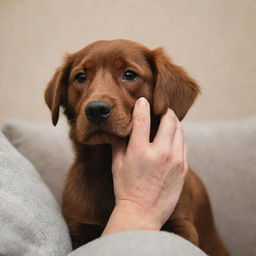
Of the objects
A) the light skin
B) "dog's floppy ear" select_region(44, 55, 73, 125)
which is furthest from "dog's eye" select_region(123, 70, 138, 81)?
"dog's floppy ear" select_region(44, 55, 73, 125)

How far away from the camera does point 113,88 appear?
113cm

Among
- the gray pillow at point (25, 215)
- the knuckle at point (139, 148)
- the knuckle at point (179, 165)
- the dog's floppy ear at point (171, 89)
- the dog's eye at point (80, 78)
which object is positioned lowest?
the gray pillow at point (25, 215)

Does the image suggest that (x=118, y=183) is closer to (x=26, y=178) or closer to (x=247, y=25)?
(x=26, y=178)

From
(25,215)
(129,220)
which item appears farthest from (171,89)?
(25,215)

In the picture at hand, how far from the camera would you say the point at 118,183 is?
970 millimetres

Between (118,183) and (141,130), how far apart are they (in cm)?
17

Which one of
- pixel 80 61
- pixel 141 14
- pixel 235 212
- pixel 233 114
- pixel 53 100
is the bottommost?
pixel 235 212

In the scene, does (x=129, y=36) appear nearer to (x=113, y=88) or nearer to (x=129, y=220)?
(x=113, y=88)

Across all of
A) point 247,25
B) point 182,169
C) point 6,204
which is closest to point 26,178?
point 6,204

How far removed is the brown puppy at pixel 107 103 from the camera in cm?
107

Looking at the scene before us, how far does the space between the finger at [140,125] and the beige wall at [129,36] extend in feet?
4.10

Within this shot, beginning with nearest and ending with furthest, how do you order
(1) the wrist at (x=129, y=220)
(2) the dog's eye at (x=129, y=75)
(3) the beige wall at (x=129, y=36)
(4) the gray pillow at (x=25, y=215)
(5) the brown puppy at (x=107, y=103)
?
(4) the gray pillow at (x=25, y=215) → (1) the wrist at (x=129, y=220) → (5) the brown puppy at (x=107, y=103) → (2) the dog's eye at (x=129, y=75) → (3) the beige wall at (x=129, y=36)

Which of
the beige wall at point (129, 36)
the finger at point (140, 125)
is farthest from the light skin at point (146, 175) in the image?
the beige wall at point (129, 36)

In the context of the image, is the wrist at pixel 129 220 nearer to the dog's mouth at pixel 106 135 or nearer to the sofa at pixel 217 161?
the dog's mouth at pixel 106 135
